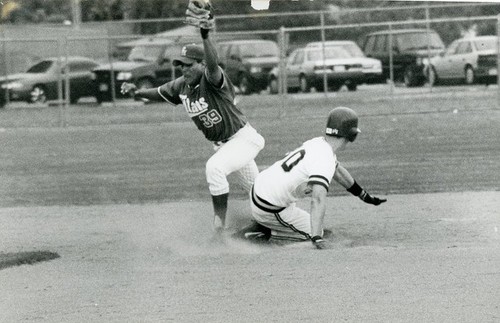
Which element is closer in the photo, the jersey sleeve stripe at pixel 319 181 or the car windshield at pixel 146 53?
the jersey sleeve stripe at pixel 319 181

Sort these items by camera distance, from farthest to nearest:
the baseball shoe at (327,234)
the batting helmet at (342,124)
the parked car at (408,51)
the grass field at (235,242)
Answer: the parked car at (408,51) < the baseball shoe at (327,234) < the batting helmet at (342,124) < the grass field at (235,242)

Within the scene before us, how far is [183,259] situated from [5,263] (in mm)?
1394

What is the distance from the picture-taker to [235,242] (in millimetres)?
8852

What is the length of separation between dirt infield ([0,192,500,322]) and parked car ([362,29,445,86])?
48.0 ft

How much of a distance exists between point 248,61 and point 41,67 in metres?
5.64

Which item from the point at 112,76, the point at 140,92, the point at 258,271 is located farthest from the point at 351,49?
the point at 258,271

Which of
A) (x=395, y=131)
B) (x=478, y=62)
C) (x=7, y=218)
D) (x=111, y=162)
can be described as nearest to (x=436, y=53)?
(x=478, y=62)

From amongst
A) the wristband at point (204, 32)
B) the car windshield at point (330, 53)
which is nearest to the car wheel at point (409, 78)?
the car windshield at point (330, 53)

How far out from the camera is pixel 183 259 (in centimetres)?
798

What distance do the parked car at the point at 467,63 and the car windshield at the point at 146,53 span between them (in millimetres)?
7259

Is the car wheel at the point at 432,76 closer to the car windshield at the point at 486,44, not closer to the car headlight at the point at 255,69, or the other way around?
the car windshield at the point at 486,44

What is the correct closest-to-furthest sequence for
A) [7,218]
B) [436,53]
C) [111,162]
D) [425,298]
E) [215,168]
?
1. [425,298]
2. [215,168]
3. [7,218]
4. [111,162]
5. [436,53]

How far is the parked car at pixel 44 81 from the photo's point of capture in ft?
90.5

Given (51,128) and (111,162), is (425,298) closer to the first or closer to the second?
(111,162)
